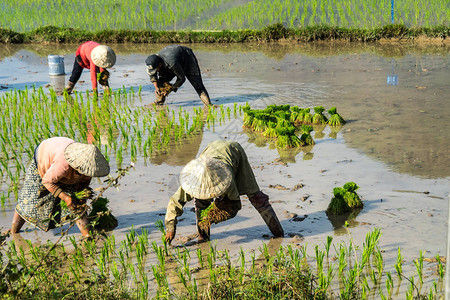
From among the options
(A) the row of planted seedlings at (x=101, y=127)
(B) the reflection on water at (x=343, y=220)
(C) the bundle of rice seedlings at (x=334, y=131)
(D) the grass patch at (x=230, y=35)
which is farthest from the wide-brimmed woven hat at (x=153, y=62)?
(D) the grass patch at (x=230, y=35)

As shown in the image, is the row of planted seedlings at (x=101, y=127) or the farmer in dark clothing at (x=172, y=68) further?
the farmer in dark clothing at (x=172, y=68)

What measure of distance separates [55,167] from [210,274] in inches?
57.0

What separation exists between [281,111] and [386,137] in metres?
1.47

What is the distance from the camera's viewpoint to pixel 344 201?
216 inches

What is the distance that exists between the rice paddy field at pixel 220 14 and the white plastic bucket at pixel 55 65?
4802 millimetres

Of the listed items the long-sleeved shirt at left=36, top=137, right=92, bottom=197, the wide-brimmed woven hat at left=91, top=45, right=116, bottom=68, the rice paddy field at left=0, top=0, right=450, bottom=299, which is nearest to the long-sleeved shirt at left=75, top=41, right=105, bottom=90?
the wide-brimmed woven hat at left=91, top=45, right=116, bottom=68

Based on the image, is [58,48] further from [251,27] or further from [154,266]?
[154,266]

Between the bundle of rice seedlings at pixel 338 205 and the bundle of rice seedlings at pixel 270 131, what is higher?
the bundle of rice seedlings at pixel 270 131

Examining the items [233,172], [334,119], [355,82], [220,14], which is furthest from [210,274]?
[220,14]

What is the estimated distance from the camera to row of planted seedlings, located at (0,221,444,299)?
378 cm

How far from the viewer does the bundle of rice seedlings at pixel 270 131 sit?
312 inches

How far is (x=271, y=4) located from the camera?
1817 cm

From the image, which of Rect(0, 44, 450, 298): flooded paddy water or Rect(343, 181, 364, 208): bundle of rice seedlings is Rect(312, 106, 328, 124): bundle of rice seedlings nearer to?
Rect(0, 44, 450, 298): flooded paddy water

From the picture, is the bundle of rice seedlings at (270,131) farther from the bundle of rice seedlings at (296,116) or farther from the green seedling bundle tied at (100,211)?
the green seedling bundle tied at (100,211)
